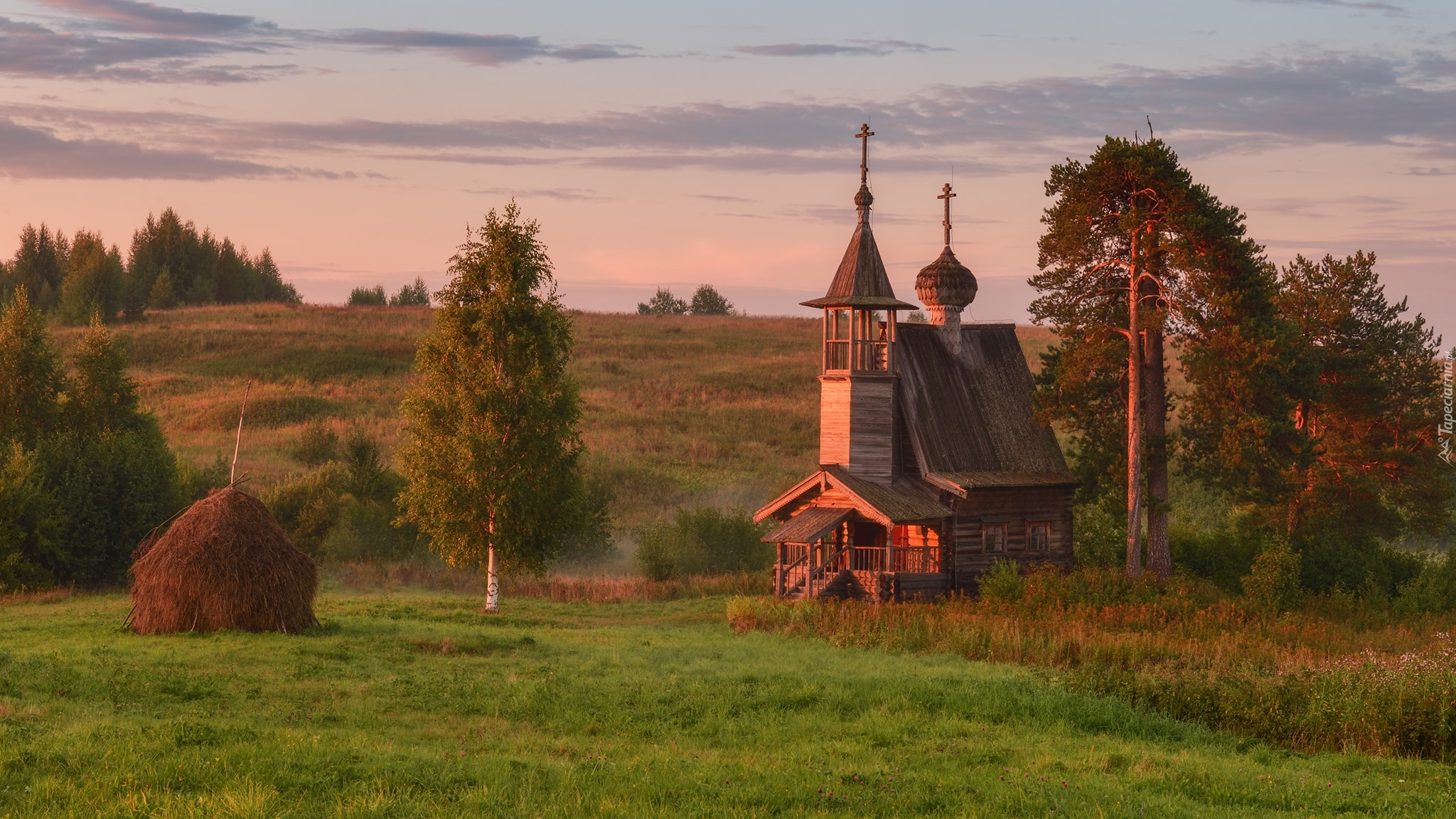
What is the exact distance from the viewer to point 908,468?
39656 mm

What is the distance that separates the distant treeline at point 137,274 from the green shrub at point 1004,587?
89038 millimetres

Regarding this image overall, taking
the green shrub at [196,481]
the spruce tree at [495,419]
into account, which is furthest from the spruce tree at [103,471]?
the spruce tree at [495,419]

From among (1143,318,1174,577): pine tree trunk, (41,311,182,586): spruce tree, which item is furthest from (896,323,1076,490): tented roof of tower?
(41,311,182,586): spruce tree

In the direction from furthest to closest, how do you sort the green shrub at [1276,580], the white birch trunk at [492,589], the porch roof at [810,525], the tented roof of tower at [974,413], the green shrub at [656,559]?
1. the green shrub at [656,559]
2. the tented roof of tower at [974,413]
3. the porch roof at [810,525]
4. the green shrub at [1276,580]
5. the white birch trunk at [492,589]

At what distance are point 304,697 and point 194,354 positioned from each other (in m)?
85.2

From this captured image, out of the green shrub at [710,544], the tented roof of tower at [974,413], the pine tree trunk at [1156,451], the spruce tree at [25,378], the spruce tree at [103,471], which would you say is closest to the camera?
the pine tree trunk at [1156,451]

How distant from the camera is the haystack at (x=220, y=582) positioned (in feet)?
85.0

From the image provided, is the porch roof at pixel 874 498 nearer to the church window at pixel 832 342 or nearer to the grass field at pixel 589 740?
the church window at pixel 832 342

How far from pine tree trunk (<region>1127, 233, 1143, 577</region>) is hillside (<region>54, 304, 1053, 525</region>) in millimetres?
24758

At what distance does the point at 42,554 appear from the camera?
4134cm

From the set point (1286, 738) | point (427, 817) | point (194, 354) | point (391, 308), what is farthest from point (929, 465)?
point (391, 308)

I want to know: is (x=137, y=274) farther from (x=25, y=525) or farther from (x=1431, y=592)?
(x=1431, y=592)

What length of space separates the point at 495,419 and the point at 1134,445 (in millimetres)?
18363

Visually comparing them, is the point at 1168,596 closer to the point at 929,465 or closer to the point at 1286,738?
the point at 929,465
